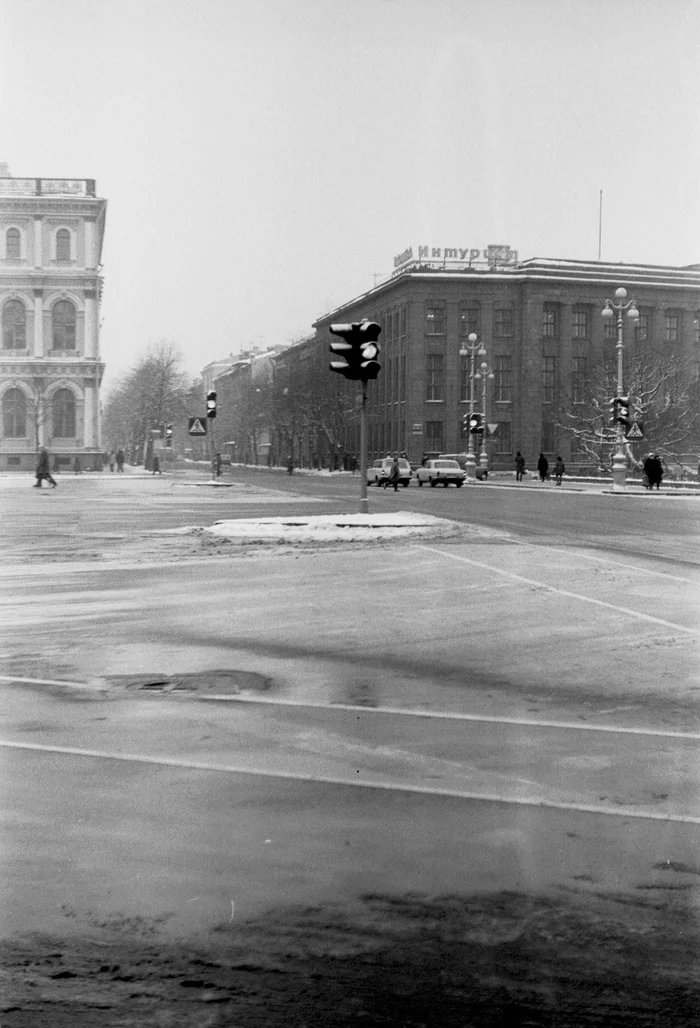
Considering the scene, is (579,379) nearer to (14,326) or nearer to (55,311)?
(55,311)

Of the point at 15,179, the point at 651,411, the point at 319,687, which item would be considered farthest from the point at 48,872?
the point at 15,179

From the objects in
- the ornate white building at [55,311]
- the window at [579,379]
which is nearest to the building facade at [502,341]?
the window at [579,379]

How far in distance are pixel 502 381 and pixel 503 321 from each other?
4960 mm

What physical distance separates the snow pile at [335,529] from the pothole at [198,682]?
12.6 metres

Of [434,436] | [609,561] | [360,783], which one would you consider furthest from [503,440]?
[360,783]

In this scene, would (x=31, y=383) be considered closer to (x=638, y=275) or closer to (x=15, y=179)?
(x=15, y=179)

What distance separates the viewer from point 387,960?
3879mm

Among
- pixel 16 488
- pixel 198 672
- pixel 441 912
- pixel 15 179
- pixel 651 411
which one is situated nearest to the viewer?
pixel 441 912

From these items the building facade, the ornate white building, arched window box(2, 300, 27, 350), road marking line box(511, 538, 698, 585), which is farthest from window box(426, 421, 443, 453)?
road marking line box(511, 538, 698, 585)

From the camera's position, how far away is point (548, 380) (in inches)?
4033

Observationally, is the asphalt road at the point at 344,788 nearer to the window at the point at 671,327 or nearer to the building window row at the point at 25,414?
the building window row at the point at 25,414

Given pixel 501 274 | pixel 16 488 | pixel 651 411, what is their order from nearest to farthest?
pixel 16 488 < pixel 651 411 < pixel 501 274

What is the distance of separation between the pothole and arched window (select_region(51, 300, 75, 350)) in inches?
2709

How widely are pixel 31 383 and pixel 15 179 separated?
1538cm
